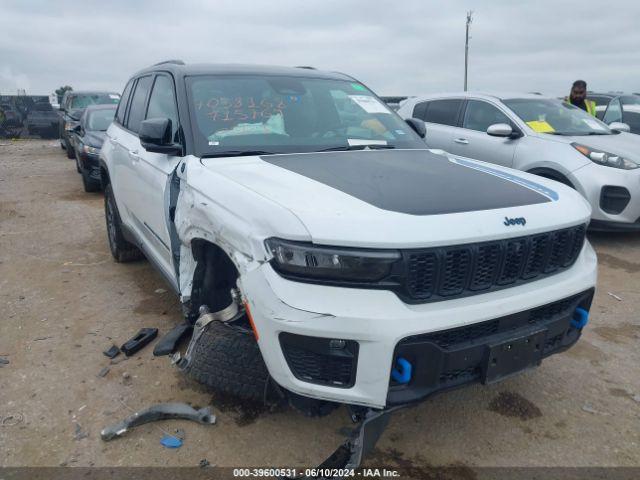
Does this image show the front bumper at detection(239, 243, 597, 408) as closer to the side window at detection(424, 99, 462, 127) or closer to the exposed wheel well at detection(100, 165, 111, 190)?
the exposed wheel well at detection(100, 165, 111, 190)

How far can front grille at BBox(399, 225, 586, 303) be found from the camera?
→ 2045 millimetres

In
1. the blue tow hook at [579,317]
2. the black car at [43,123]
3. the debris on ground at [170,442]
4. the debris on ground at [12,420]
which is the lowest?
the black car at [43,123]

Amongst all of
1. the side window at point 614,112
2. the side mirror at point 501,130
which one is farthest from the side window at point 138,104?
the side window at point 614,112

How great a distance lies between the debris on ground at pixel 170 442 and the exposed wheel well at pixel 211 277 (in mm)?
661

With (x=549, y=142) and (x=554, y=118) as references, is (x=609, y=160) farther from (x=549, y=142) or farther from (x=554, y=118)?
(x=554, y=118)

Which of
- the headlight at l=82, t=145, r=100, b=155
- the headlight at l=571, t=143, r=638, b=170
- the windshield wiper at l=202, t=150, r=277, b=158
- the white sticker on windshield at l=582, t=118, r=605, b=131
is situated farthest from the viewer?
the headlight at l=82, t=145, r=100, b=155

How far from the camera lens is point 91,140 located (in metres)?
8.77

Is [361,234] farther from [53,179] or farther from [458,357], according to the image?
[53,179]

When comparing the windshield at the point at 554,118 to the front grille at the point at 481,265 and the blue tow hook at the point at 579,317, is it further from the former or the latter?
the front grille at the point at 481,265

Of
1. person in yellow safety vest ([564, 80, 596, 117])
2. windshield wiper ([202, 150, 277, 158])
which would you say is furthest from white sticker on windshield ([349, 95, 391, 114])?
person in yellow safety vest ([564, 80, 596, 117])

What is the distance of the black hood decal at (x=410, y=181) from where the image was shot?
224 centimetres

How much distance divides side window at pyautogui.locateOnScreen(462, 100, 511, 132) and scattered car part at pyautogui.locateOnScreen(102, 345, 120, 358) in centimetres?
527

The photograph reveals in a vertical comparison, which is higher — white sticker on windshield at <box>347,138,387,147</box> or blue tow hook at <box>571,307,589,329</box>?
white sticker on windshield at <box>347,138,387,147</box>

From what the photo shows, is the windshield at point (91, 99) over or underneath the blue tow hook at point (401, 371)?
over
